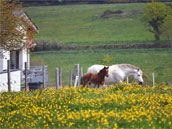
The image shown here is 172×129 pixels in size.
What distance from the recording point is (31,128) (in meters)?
8.58

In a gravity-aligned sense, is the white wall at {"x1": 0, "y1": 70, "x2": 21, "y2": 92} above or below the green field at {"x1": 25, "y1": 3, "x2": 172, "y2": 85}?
below

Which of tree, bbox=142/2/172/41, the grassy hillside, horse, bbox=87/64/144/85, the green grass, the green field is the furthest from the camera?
the grassy hillside

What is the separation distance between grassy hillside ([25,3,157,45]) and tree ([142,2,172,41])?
1.09 metres

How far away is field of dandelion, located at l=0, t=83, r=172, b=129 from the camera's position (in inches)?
340

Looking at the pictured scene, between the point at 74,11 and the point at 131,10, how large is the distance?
817 cm

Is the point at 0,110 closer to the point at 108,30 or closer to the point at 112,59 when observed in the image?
the point at 112,59

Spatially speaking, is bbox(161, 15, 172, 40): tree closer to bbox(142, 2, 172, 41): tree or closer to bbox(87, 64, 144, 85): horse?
bbox(142, 2, 172, 41): tree

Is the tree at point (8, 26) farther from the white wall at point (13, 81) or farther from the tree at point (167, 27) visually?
the tree at point (167, 27)

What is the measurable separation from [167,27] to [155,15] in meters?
2.86

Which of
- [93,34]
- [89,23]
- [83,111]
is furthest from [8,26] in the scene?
[89,23]

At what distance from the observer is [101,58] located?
35.9m

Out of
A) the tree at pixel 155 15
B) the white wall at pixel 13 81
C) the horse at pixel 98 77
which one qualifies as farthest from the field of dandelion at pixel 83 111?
the tree at pixel 155 15

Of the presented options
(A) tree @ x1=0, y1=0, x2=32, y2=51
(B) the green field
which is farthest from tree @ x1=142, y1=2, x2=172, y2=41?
(A) tree @ x1=0, y1=0, x2=32, y2=51

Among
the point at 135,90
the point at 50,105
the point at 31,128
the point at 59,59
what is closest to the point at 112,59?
the point at 59,59
